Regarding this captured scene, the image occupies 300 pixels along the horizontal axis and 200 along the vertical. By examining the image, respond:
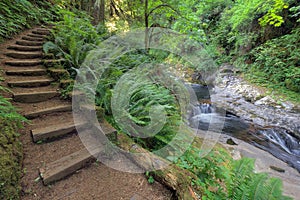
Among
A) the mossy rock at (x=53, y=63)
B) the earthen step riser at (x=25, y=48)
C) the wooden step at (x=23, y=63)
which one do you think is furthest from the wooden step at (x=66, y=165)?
the earthen step riser at (x=25, y=48)

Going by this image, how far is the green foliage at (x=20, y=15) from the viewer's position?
431 centimetres

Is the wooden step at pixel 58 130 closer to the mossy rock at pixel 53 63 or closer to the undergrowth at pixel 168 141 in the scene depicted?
the undergrowth at pixel 168 141

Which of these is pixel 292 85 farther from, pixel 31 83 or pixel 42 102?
pixel 31 83

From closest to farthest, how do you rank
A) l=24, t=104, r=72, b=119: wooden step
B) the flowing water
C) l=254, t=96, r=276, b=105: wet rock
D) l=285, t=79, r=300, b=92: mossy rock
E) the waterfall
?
1. l=24, t=104, r=72, b=119: wooden step
2. the flowing water
3. the waterfall
4. l=254, t=96, r=276, b=105: wet rock
5. l=285, t=79, r=300, b=92: mossy rock

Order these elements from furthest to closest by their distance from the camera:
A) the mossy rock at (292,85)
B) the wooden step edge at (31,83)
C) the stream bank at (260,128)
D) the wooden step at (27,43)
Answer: the mossy rock at (292,85)
the wooden step at (27,43)
the stream bank at (260,128)
the wooden step edge at (31,83)

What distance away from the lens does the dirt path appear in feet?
5.00

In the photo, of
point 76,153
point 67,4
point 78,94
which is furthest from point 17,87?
point 67,4

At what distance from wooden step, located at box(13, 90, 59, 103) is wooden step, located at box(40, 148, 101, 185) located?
53.5 inches

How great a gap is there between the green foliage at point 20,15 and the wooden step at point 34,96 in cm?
275

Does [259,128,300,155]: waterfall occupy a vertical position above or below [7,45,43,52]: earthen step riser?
below

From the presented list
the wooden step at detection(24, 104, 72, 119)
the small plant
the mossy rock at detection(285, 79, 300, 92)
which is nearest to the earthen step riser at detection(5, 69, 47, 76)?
the wooden step at detection(24, 104, 72, 119)

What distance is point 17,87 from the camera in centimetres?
261

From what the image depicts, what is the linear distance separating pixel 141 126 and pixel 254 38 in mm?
10263

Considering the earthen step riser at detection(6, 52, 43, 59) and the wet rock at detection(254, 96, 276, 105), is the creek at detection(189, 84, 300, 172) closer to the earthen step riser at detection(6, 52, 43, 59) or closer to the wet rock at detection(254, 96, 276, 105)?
the wet rock at detection(254, 96, 276, 105)
